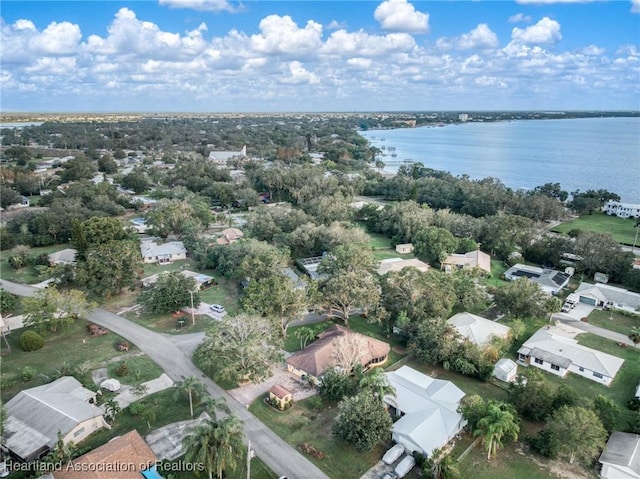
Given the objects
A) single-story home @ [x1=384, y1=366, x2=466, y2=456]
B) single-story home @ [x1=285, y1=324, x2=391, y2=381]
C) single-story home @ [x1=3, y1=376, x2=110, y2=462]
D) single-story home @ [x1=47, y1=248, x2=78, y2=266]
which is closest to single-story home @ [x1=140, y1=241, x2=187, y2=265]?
single-story home @ [x1=47, y1=248, x2=78, y2=266]

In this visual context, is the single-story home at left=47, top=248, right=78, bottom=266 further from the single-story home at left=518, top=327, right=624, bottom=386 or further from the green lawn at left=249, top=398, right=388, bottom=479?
the single-story home at left=518, top=327, right=624, bottom=386

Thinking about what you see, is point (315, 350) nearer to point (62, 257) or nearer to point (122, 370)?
point (122, 370)

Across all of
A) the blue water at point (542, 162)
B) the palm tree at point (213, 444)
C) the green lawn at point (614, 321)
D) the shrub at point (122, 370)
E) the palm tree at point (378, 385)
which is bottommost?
the green lawn at point (614, 321)

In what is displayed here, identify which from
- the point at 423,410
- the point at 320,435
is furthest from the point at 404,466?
the point at 320,435

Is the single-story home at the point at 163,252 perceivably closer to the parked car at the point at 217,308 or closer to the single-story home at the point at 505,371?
the parked car at the point at 217,308

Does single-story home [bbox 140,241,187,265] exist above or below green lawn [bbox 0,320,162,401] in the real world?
above

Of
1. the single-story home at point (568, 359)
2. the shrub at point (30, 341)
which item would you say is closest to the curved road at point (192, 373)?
the shrub at point (30, 341)

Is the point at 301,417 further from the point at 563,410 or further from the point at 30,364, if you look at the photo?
the point at 30,364
